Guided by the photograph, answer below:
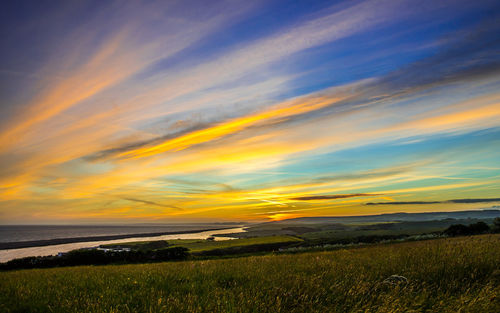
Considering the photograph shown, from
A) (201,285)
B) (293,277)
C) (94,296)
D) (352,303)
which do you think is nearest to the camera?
(352,303)

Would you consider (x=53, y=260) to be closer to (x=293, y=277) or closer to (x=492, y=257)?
(x=293, y=277)

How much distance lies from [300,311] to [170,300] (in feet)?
9.62

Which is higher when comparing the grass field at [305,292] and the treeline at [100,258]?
the grass field at [305,292]

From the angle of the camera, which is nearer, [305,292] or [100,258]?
[305,292]

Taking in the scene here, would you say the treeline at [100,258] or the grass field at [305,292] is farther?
the treeline at [100,258]

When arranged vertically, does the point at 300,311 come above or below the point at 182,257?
above

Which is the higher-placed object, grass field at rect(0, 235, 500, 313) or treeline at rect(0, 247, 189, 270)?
grass field at rect(0, 235, 500, 313)

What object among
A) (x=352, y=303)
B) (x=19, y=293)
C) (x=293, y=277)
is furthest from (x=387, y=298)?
(x=19, y=293)

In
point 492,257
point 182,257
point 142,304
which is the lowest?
point 182,257

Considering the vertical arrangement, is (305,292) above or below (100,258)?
above

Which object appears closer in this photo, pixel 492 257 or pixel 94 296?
pixel 94 296

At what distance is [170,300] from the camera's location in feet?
19.8

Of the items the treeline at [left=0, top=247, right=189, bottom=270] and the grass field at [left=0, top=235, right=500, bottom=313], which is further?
the treeline at [left=0, top=247, right=189, bottom=270]

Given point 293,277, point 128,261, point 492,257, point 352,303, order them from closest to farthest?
point 352,303, point 293,277, point 492,257, point 128,261
